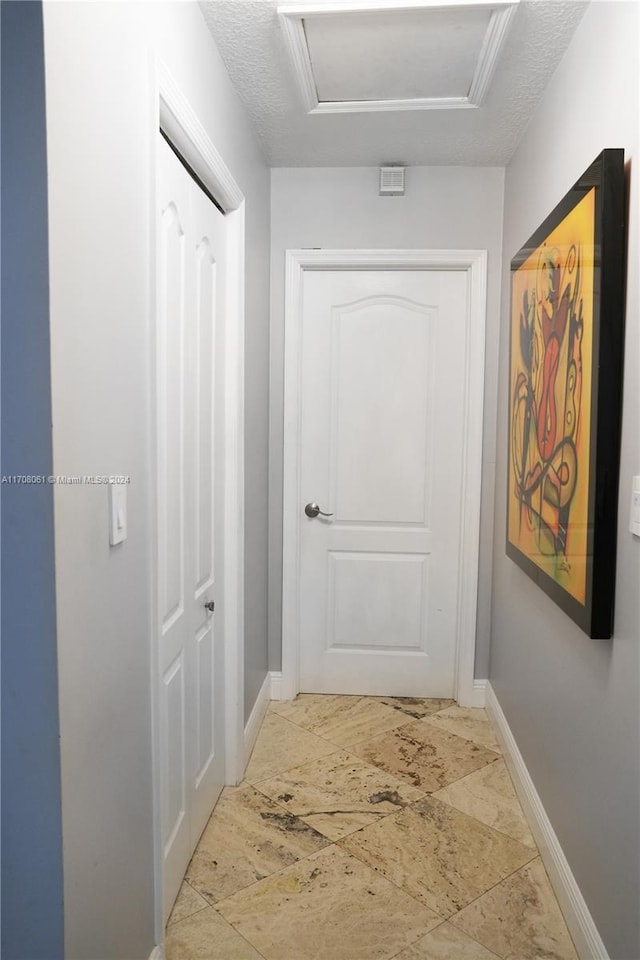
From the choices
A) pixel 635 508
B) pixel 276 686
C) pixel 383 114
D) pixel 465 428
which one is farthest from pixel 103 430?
pixel 276 686

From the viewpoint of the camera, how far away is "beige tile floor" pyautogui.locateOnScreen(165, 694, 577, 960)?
1671 mm

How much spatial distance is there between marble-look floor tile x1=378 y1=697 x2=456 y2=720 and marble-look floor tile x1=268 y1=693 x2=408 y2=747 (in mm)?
44

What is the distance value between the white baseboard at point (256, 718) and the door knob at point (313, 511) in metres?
0.82

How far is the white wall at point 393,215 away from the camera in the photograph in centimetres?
289

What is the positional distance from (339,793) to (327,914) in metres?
0.57

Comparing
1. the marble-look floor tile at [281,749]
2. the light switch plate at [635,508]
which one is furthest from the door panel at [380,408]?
the light switch plate at [635,508]

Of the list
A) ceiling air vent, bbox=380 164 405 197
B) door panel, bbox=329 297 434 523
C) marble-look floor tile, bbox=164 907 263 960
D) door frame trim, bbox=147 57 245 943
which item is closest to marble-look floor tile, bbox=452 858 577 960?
marble-look floor tile, bbox=164 907 263 960

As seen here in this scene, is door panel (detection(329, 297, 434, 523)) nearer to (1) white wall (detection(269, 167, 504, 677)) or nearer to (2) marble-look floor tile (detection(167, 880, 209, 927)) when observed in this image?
(1) white wall (detection(269, 167, 504, 677))

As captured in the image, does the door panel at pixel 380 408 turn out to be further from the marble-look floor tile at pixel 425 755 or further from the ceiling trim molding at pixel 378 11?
the marble-look floor tile at pixel 425 755

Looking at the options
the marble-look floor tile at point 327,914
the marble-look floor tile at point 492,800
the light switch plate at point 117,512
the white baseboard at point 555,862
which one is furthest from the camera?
the marble-look floor tile at point 492,800

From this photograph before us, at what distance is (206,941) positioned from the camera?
1654 millimetres

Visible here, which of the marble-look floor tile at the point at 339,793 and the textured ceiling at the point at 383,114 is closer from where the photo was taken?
the textured ceiling at the point at 383,114

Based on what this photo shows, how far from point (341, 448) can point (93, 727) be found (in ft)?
6.83

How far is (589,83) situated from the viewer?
172cm
